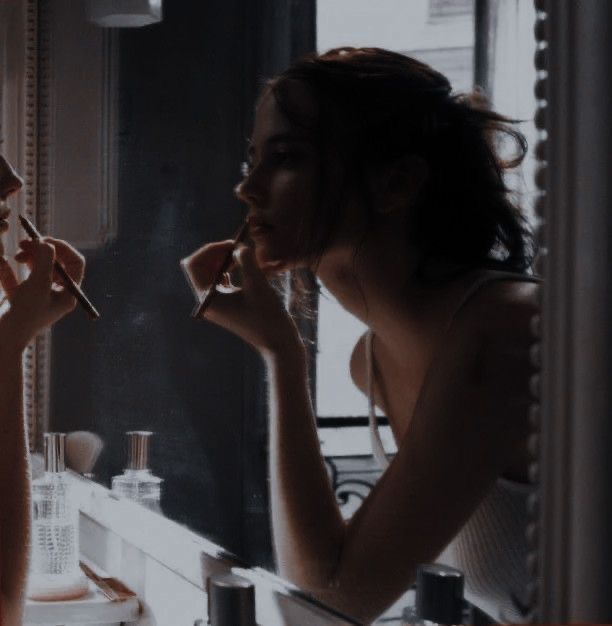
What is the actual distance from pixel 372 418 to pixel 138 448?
0.29 metres

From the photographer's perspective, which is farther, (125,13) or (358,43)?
(125,13)

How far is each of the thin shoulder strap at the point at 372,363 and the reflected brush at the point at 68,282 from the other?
287 mm

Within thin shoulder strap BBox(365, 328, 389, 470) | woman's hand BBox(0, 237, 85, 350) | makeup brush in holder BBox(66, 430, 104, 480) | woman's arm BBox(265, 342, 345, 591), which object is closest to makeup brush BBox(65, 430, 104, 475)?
makeup brush in holder BBox(66, 430, 104, 480)

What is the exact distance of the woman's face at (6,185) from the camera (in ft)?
2.77

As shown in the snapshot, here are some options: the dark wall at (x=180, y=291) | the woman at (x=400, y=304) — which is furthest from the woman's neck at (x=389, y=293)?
the dark wall at (x=180, y=291)

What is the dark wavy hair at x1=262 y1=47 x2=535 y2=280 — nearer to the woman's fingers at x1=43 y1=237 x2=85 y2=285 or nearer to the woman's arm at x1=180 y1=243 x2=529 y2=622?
the woman's arm at x1=180 y1=243 x2=529 y2=622

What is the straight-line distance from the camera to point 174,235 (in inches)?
32.6

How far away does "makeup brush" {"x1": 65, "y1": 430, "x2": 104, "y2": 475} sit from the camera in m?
0.90

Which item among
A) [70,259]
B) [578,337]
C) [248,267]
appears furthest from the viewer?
[70,259]

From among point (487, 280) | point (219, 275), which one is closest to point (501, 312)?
point (487, 280)

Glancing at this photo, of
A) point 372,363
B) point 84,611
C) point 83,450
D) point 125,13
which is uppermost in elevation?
point 125,13

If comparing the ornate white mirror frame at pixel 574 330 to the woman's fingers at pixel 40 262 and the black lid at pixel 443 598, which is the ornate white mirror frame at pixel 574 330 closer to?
the black lid at pixel 443 598

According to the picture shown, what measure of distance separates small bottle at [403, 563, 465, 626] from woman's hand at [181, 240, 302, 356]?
0.19 metres

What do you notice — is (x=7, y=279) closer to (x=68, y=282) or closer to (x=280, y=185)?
(x=68, y=282)
